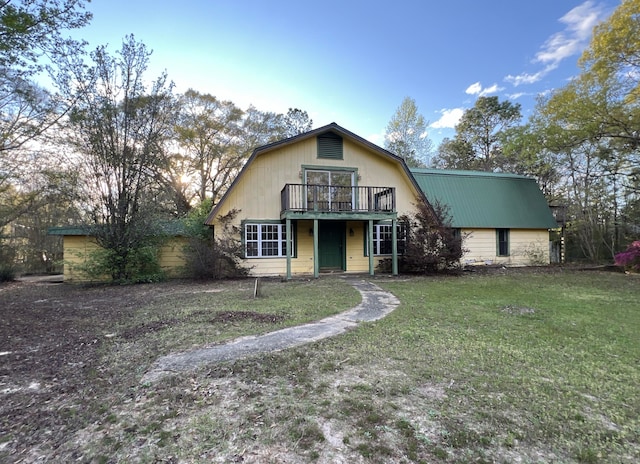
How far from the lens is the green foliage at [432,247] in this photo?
13.2 metres

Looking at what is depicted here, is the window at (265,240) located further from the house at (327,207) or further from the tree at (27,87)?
the tree at (27,87)

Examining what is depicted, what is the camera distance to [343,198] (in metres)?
14.4

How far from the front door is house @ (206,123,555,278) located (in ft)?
0.15

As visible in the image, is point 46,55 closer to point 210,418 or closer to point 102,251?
point 102,251

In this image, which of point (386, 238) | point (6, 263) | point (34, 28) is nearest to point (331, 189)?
point (386, 238)

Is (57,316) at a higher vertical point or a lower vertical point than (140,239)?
lower

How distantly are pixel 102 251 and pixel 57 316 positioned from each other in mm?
6039

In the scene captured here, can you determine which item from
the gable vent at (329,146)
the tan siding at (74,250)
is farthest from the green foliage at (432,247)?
the tan siding at (74,250)

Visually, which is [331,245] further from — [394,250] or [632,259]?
[632,259]

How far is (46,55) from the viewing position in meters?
8.69

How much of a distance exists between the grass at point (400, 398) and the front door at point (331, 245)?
8830 mm

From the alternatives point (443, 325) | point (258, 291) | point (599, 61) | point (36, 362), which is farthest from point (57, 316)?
point (599, 61)

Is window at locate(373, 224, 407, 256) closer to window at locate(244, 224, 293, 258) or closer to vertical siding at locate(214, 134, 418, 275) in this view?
vertical siding at locate(214, 134, 418, 275)

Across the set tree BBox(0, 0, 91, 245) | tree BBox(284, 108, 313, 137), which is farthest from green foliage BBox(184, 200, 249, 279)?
tree BBox(284, 108, 313, 137)
